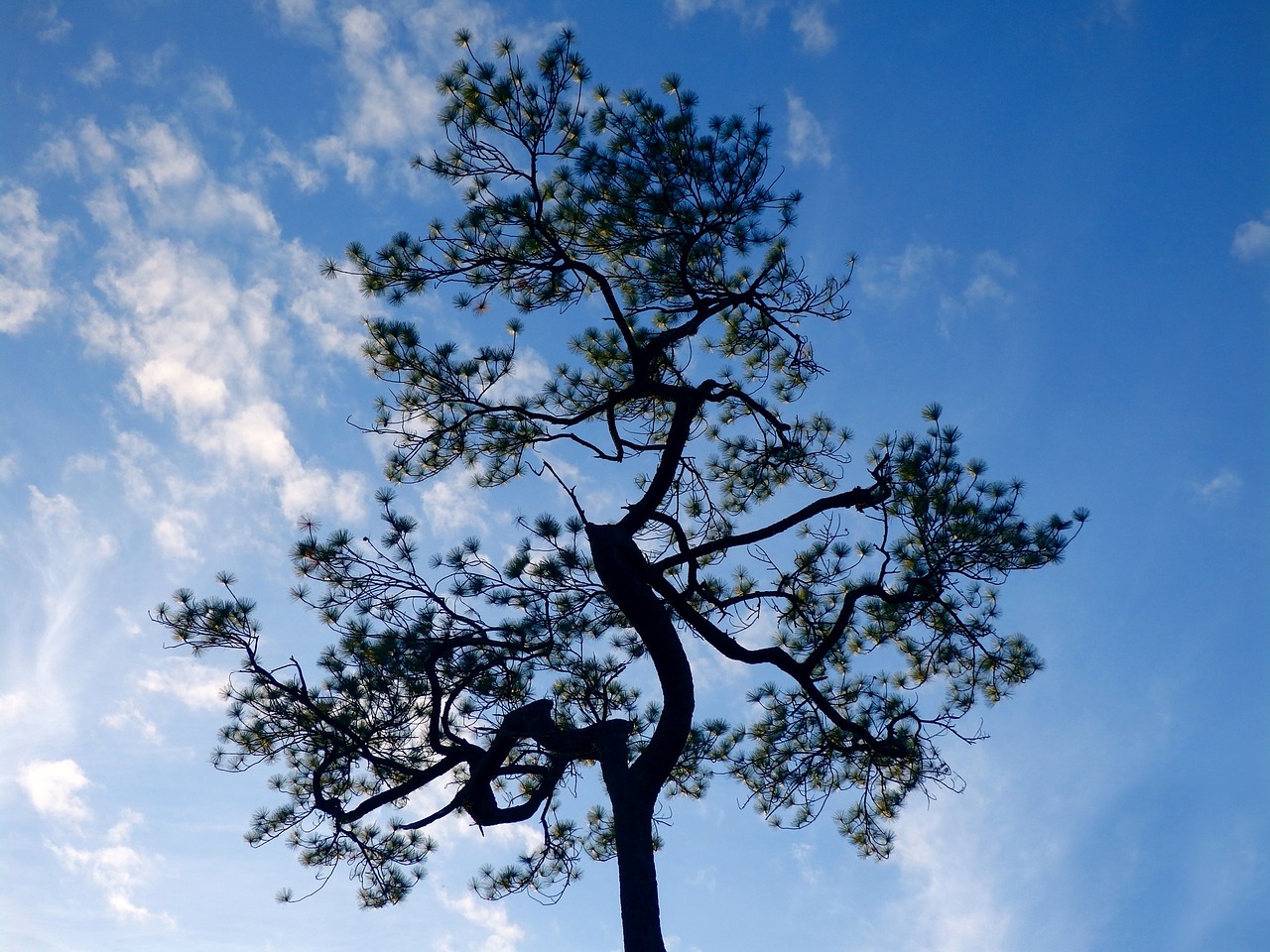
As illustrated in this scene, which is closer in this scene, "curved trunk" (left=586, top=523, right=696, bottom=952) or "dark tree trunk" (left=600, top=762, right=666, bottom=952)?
"dark tree trunk" (left=600, top=762, right=666, bottom=952)

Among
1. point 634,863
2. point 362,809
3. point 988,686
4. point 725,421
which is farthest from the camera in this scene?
point 725,421

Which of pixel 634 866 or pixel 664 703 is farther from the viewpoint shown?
pixel 664 703

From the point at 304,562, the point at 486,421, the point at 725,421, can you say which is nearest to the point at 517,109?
the point at 486,421

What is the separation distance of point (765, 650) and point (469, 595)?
4.15 ft

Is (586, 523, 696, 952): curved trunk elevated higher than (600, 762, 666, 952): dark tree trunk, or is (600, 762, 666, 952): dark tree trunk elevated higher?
(586, 523, 696, 952): curved trunk

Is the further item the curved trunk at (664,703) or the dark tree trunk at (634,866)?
the curved trunk at (664,703)

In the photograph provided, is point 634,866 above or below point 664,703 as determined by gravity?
below

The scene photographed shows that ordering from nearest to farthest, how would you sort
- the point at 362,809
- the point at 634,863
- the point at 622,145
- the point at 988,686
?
the point at 634,863 < the point at 362,809 < the point at 622,145 < the point at 988,686

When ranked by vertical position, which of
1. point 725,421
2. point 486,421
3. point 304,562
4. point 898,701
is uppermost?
point 725,421

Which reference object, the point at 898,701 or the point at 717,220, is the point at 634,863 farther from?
the point at 717,220

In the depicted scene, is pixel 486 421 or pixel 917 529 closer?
pixel 917 529

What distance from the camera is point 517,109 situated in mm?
3828

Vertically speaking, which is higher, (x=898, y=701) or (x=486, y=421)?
(x=486, y=421)

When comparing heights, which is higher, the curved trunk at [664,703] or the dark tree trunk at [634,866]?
the curved trunk at [664,703]
